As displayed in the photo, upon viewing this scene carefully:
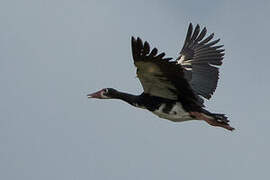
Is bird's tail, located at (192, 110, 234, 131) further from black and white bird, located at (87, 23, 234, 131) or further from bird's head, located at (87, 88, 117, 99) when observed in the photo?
bird's head, located at (87, 88, 117, 99)

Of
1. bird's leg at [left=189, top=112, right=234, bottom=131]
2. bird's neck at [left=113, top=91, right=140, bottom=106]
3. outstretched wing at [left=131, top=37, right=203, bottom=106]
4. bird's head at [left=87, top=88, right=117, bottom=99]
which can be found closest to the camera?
outstretched wing at [left=131, top=37, right=203, bottom=106]

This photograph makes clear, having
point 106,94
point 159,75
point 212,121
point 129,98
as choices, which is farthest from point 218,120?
point 106,94

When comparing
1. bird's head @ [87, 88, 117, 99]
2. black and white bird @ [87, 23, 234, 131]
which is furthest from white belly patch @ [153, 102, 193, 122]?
bird's head @ [87, 88, 117, 99]

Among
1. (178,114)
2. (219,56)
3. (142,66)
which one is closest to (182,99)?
(178,114)

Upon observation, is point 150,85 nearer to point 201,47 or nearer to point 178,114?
point 178,114

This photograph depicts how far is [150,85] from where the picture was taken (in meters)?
17.6

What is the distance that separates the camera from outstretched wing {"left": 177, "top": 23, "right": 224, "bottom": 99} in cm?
1998

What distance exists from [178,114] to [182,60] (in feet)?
10.8

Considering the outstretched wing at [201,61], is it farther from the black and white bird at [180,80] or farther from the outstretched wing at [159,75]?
the outstretched wing at [159,75]

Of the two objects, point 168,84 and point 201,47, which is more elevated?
point 201,47

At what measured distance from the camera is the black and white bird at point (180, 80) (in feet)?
53.6

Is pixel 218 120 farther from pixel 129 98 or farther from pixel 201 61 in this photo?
pixel 201 61

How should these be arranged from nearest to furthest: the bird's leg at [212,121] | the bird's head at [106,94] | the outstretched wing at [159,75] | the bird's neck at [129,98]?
the outstretched wing at [159,75]
the bird's leg at [212,121]
the bird's neck at [129,98]
the bird's head at [106,94]

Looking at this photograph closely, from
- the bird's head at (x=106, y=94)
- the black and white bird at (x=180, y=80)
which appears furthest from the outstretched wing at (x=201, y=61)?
the bird's head at (x=106, y=94)
